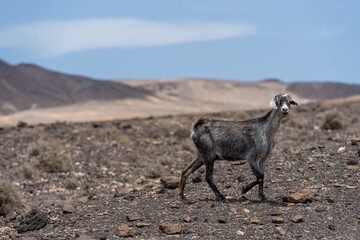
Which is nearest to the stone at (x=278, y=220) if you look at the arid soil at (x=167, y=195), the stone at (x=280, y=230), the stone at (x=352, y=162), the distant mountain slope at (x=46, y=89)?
the arid soil at (x=167, y=195)

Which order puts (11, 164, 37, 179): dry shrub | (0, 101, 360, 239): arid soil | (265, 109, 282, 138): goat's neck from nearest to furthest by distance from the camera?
(0, 101, 360, 239): arid soil, (265, 109, 282, 138): goat's neck, (11, 164, 37, 179): dry shrub

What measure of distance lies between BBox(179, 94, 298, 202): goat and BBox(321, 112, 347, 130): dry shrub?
674 inches

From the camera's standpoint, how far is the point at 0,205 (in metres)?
12.7

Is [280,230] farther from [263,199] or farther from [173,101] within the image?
[173,101]

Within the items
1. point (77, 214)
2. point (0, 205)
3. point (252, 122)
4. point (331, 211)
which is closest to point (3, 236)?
point (77, 214)

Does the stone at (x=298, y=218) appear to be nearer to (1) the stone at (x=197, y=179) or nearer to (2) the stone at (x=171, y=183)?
(2) the stone at (x=171, y=183)

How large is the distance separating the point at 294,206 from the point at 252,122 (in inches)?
69.8

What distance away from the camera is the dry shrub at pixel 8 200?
12555mm

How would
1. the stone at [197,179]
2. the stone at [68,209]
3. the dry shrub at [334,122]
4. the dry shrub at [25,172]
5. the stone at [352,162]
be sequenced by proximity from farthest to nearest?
the dry shrub at [334,122] → the dry shrub at [25,172] → the stone at [197,179] → the stone at [352,162] → the stone at [68,209]

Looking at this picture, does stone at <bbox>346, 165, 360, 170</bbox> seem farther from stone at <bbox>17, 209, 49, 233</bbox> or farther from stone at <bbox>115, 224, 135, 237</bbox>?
stone at <bbox>17, 209, 49, 233</bbox>

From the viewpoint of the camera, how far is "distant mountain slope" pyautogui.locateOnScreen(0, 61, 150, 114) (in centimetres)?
7844

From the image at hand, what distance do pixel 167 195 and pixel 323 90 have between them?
113448 millimetres

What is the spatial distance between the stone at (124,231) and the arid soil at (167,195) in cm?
2

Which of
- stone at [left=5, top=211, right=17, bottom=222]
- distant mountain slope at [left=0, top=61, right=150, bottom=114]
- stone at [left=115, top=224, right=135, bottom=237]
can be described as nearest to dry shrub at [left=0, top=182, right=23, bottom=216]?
stone at [left=5, top=211, right=17, bottom=222]
